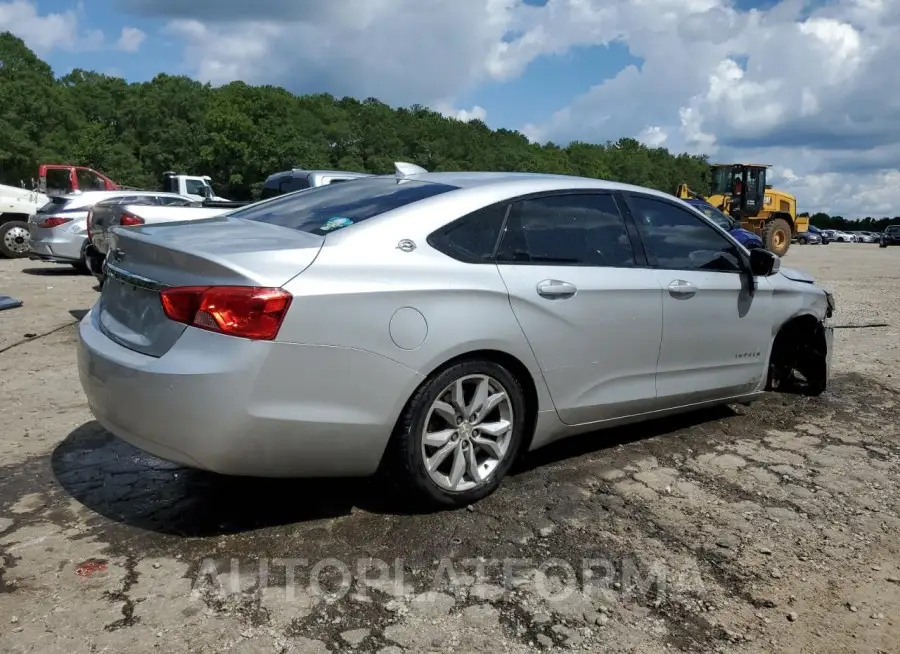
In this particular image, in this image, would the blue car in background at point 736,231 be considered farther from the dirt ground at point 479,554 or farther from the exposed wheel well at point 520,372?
the exposed wheel well at point 520,372

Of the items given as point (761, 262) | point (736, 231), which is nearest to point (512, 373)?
point (761, 262)

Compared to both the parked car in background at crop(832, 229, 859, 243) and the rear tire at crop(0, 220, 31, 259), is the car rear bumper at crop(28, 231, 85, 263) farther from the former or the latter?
the parked car in background at crop(832, 229, 859, 243)

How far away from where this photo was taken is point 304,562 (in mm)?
3025

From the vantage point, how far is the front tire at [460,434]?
3301 mm

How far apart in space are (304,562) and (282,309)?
97 centimetres

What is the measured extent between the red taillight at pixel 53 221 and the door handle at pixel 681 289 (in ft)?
35.0

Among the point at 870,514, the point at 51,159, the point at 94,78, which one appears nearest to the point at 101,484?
the point at 870,514

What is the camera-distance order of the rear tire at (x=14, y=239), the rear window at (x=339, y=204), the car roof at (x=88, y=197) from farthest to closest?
the rear tire at (x=14, y=239)
the car roof at (x=88, y=197)
the rear window at (x=339, y=204)

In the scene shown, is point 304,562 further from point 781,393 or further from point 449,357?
point 781,393

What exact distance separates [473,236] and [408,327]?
63 centimetres

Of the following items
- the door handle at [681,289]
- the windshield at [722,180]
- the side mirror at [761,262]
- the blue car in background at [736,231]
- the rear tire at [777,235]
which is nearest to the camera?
the door handle at [681,289]

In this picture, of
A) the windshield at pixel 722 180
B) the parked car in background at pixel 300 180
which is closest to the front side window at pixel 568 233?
the parked car in background at pixel 300 180

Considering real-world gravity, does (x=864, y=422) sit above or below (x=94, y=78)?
below

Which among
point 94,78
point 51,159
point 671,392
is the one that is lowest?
point 671,392
